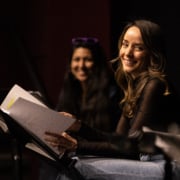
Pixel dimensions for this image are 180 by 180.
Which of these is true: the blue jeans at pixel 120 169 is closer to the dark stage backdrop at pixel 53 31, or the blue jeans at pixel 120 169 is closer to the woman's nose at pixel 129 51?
the woman's nose at pixel 129 51

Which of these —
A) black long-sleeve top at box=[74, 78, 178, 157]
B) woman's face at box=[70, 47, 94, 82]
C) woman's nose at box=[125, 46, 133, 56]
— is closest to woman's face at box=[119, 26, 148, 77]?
woman's nose at box=[125, 46, 133, 56]

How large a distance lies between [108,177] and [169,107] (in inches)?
18.5

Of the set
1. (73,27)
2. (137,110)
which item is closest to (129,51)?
(137,110)

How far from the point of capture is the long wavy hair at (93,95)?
9.16 feet

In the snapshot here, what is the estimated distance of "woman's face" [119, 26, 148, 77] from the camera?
7.07 ft

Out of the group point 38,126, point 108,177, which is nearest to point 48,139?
point 38,126

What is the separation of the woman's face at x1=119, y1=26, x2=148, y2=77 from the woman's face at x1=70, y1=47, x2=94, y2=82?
763mm

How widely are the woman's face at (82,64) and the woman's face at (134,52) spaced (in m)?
0.76

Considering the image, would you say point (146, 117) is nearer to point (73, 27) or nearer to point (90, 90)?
point (90, 90)

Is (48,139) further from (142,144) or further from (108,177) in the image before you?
(142,144)

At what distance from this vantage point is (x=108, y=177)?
175cm

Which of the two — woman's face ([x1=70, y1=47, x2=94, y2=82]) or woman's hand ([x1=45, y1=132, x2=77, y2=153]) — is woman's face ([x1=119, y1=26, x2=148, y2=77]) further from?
woman's face ([x1=70, y1=47, x2=94, y2=82])

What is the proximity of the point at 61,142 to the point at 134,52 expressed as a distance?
565 millimetres

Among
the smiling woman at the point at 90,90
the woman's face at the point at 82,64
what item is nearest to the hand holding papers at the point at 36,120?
the smiling woman at the point at 90,90
